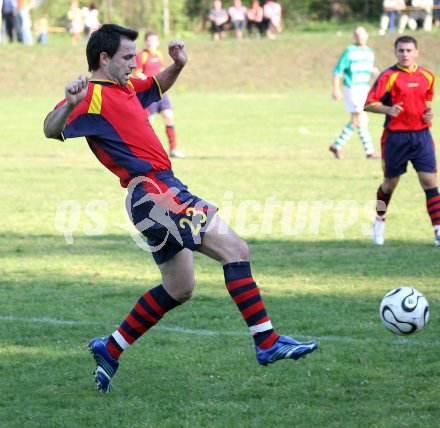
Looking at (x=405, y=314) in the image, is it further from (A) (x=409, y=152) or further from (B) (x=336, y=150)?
(B) (x=336, y=150)

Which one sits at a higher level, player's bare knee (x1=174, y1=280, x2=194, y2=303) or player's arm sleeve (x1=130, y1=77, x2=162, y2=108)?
player's arm sleeve (x1=130, y1=77, x2=162, y2=108)

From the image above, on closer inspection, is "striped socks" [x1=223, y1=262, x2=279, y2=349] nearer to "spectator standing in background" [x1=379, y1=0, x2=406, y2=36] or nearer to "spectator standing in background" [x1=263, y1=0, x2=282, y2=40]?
"spectator standing in background" [x1=379, y1=0, x2=406, y2=36]

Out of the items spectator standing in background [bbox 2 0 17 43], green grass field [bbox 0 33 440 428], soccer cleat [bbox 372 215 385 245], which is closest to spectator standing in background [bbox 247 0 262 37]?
spectator standing in background [bbox 2 0 17 43]

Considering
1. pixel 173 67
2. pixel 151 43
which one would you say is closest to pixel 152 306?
pixel 173 67

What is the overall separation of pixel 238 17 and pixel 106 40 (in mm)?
37399

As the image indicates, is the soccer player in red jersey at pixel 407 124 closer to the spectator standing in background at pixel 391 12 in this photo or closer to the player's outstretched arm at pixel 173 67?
the player's outstretched arm at pixel 173 67

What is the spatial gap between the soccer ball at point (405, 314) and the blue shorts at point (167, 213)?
1.32 meters

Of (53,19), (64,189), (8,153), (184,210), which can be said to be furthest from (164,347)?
(53,19)

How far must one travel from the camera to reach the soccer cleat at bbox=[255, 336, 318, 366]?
5.01 meters

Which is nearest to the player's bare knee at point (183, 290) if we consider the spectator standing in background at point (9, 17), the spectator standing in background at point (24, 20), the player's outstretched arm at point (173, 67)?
the player's outstretched arm at point (173, 67)

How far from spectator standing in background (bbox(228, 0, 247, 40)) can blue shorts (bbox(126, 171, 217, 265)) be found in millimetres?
36988

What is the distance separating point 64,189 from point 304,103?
17788mm

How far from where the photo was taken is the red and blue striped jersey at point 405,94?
9484 mm

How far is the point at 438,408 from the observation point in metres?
4.81
